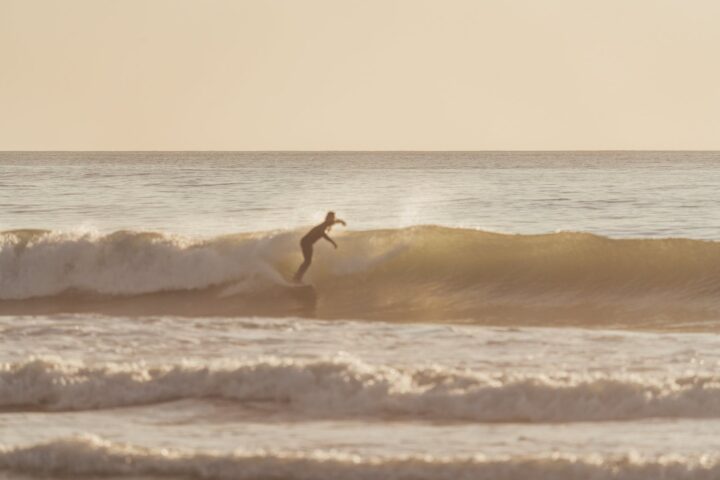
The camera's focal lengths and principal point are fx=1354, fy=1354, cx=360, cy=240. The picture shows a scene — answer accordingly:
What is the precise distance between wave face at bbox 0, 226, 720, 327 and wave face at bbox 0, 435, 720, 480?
32.3ft

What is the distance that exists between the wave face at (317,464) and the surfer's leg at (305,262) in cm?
1214

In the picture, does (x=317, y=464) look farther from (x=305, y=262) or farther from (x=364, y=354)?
(x=305, y=262)

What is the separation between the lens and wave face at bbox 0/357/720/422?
1239 cm

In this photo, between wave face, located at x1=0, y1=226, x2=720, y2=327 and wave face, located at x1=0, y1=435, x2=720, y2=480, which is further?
wave face, located at x1=0, y1=226, x2=720, y2=327

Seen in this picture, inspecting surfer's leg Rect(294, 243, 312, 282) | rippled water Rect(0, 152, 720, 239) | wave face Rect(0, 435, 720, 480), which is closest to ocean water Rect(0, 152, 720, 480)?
wave face Rect(0, 435, 720, 480)

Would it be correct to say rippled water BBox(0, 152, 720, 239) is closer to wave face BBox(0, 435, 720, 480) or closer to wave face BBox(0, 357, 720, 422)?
wave face BBox(0, 357, 720, 422)

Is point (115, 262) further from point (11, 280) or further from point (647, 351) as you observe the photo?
point (647, 351)

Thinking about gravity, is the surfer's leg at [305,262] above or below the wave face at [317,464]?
below

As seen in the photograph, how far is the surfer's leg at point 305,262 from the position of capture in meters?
23.3

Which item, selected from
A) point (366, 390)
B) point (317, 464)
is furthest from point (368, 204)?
point (317, 464)

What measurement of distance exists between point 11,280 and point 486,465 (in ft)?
53.9

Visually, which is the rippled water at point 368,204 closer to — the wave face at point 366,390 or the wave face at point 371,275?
the wave face at point 371,275

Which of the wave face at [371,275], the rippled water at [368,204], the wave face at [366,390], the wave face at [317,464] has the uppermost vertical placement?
the wave face at [317,464]

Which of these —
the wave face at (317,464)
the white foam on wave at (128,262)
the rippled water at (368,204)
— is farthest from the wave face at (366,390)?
the rippled water at (368,204)
